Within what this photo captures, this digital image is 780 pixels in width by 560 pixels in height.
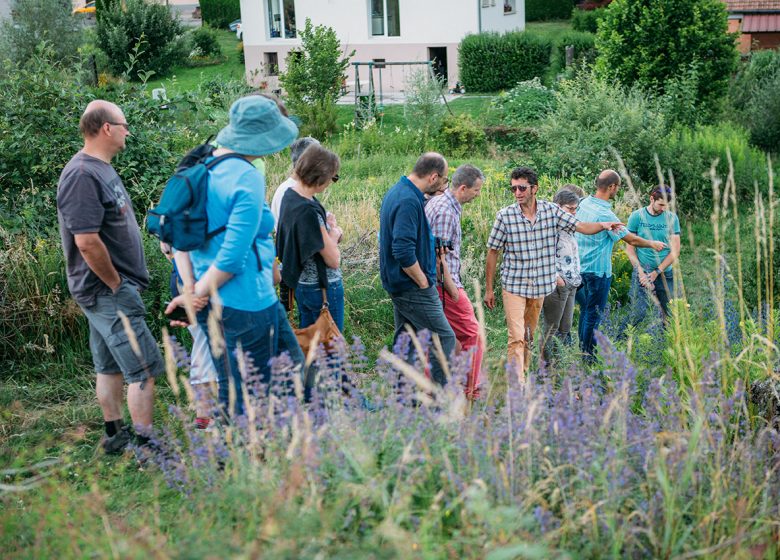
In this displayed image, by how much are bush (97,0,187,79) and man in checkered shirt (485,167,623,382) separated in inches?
1028

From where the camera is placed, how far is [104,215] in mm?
4477

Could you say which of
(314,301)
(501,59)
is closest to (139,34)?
(501,59)

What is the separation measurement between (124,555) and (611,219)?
508cm

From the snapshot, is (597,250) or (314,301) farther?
(597,250)

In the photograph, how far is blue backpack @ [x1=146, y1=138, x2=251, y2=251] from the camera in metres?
3.88

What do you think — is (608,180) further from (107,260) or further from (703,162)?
(703,162)

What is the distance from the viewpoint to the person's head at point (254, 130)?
13.1 ft

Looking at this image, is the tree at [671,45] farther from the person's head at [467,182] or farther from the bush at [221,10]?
the bush at [221,10]

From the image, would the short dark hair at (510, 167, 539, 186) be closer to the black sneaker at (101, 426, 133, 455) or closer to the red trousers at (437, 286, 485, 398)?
the red trousers at (437, 286, 485, 398)

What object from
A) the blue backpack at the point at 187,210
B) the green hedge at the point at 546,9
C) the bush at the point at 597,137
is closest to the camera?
the blue backpack at the point at 187,210

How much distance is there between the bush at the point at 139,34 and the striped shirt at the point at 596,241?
2574cm

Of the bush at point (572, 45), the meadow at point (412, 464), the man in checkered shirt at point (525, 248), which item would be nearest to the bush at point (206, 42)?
the bush at point (572, 45)

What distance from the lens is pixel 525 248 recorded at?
19.9 ft

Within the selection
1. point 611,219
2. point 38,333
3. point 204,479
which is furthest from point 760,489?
point 38,333
